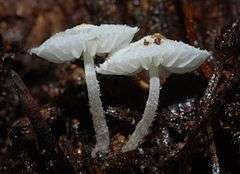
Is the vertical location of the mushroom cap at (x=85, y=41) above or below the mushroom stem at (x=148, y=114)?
above

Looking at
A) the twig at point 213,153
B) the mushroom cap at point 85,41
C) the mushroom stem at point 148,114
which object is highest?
the mushroom cap at point 85,41

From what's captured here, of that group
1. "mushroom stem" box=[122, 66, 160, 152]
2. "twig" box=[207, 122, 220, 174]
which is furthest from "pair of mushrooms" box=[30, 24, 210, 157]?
"twig" box=[207, 122, 220, 174]

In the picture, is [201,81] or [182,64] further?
[201,81]

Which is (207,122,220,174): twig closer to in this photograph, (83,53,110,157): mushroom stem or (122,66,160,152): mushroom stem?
(122,66,160,152): mushroom stem

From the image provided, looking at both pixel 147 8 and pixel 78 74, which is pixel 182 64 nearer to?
pixel 78 74

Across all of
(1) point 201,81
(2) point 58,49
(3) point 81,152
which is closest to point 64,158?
(3) point 81,152

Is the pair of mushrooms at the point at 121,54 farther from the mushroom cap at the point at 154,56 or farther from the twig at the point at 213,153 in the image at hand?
the twig at the point at 213,153

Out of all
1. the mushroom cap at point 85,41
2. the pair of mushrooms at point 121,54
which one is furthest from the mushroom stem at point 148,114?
the mushroom cap at point 85,41

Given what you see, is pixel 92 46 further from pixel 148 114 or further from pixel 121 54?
pixel 148 114
